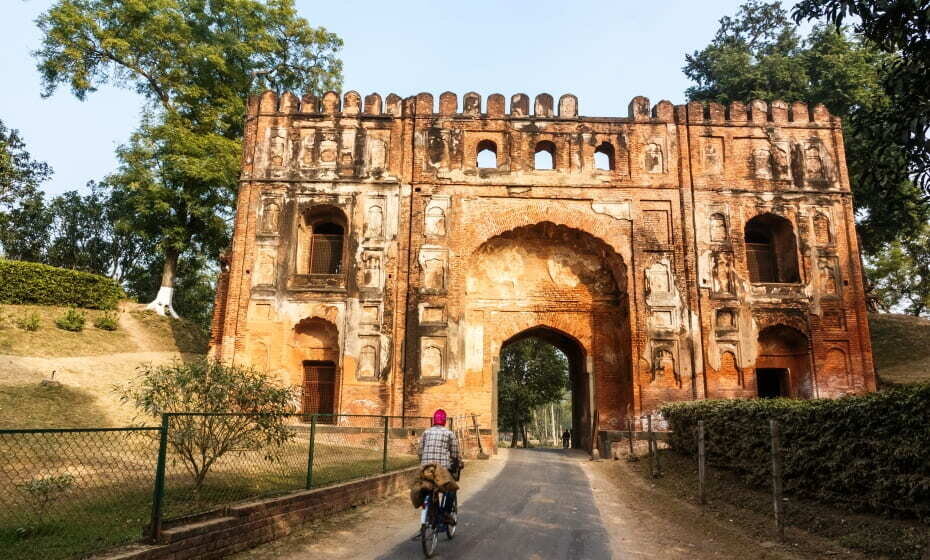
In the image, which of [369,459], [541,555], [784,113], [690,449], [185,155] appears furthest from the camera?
[185,155]

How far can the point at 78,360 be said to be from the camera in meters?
17.1

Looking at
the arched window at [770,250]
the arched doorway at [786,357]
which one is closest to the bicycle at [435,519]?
the arched doorway at [786,357]

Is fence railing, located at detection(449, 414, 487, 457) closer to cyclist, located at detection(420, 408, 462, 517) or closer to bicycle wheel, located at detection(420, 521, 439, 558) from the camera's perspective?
cyclist, located at detection(420, 408, 462, 517)

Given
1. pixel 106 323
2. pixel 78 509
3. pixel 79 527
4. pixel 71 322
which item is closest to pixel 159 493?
pixel 79 527

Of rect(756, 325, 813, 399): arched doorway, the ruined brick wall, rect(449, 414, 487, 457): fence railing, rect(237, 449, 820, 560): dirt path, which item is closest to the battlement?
the ruined brick wall

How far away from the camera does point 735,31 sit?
86.6 ft

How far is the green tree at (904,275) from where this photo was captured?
30.1 metres

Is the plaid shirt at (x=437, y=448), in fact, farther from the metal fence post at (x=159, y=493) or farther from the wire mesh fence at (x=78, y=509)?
the wire mesh fence at (x=78, y=509)

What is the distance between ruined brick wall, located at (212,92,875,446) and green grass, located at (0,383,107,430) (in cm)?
353

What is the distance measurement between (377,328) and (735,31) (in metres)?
21.2

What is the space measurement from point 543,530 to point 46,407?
11522 millimetres

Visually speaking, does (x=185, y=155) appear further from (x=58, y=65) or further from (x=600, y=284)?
(x=600, y=284)

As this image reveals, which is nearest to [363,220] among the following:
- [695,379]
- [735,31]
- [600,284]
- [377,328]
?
[377,328]

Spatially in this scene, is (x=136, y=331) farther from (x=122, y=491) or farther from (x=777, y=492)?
(x=777, y=492)
